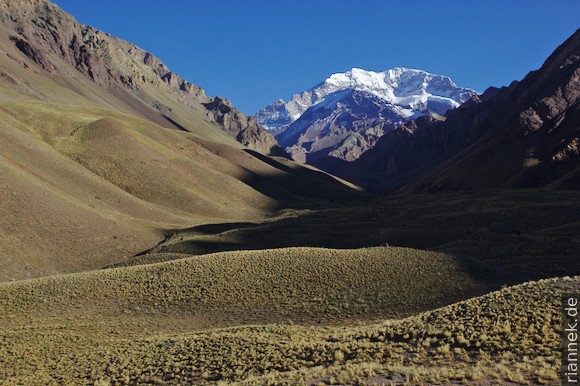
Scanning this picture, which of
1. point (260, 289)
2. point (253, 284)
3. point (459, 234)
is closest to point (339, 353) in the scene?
point (260, 289)

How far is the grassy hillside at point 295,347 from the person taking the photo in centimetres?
1902

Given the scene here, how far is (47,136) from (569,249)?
10515cm

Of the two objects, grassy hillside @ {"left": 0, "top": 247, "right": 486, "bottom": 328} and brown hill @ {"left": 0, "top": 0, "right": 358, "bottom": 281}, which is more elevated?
brown hill @ {"left": 0, "top": 0, "right": 358, "bottom": 281}

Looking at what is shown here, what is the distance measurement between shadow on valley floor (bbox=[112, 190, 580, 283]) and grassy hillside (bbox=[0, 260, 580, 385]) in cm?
1537

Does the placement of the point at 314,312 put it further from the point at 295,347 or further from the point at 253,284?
the point at 295,347

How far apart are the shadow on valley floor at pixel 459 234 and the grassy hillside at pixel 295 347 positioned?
15370 millimetres

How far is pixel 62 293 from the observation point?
41.7 metres

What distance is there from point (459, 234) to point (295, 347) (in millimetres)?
47900

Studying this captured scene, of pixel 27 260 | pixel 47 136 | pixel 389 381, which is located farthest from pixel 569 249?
pixel 47 136

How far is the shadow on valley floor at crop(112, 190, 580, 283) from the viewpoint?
47.9m

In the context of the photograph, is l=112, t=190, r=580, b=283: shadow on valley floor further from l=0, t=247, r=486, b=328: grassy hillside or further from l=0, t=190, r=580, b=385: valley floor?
l=0, t=247, r=486, b=328: grassy hillside

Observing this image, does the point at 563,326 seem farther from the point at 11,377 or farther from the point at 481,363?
the point at 11,377

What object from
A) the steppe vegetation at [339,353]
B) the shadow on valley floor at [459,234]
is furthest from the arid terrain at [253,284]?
the shadow on valley floor at [459,234]

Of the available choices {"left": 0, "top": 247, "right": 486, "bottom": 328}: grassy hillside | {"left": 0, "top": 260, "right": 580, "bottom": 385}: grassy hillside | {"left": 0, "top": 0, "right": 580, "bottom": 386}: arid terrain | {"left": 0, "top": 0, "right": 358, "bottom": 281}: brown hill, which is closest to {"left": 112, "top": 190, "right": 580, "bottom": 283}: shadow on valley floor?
{"left": 0, "top": 0, "right": 580, "bottom": 386}: arid terrain
